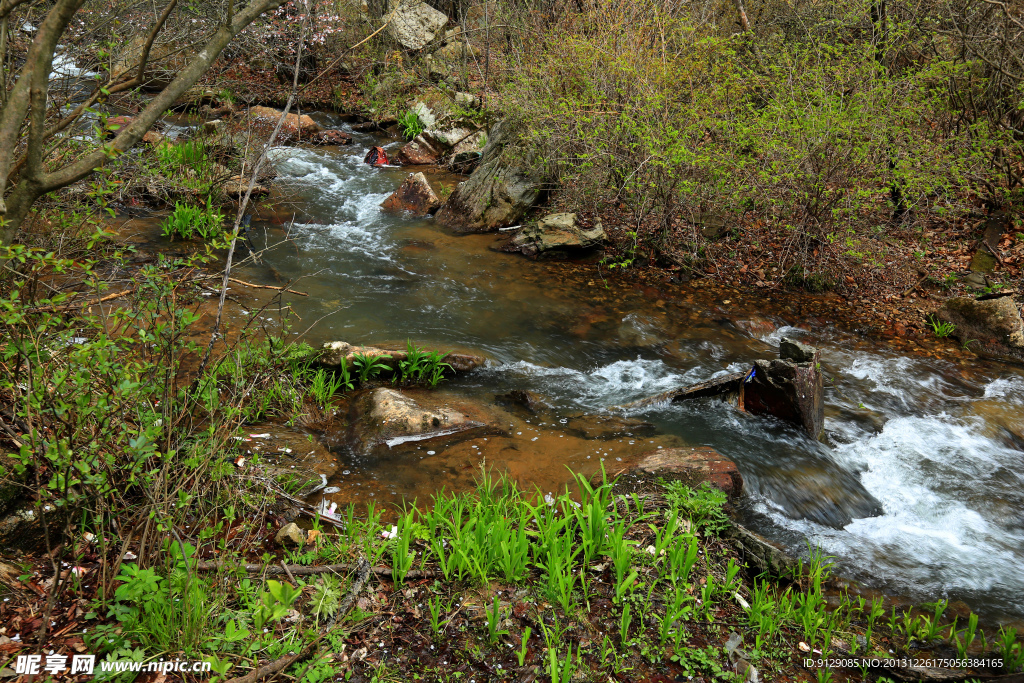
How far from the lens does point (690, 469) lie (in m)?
4.43

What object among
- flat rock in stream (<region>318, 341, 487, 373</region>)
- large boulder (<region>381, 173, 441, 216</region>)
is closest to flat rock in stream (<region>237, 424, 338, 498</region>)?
flat rock in stream (<region>318, 341, 487, 373</region>)

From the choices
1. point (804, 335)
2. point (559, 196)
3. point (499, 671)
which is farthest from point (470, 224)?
point (499, 671)

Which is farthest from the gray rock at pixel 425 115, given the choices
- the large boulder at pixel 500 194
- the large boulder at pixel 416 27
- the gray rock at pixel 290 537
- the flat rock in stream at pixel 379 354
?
the gray rock at pixel 290 537

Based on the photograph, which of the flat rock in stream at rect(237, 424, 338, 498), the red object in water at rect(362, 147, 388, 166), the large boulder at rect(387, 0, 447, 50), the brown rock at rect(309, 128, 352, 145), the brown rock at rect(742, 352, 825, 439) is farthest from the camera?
the large boulder at rect(387, 0, 447, 50)

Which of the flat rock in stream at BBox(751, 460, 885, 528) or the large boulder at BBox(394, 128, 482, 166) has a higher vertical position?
the large boulder at BBox(394, 128, 482, 166)

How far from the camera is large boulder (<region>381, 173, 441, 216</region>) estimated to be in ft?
36.2

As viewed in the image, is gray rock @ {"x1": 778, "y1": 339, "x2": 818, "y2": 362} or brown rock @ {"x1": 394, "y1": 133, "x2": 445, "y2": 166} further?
brown rock @ {"x1": 394, "y1": 133, "x2": 445, "y2": 166}

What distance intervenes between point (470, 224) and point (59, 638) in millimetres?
8567

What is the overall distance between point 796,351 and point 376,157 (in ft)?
34.5

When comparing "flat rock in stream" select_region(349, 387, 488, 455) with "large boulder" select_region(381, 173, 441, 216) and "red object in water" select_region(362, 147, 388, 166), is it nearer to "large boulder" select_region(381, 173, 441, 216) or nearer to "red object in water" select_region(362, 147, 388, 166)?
"large boulder" select_region(381, 173, 441, 216)

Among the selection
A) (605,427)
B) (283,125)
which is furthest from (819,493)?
(283,125)

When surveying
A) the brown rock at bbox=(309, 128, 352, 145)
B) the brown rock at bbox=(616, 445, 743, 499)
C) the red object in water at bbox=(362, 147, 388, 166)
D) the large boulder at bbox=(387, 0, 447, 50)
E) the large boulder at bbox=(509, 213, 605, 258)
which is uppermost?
the large boulder at bbox=(387, 0, 447, 50)

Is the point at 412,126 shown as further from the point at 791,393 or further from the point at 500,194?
the point at 791,393

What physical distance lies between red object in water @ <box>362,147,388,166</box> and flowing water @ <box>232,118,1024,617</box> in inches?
137
